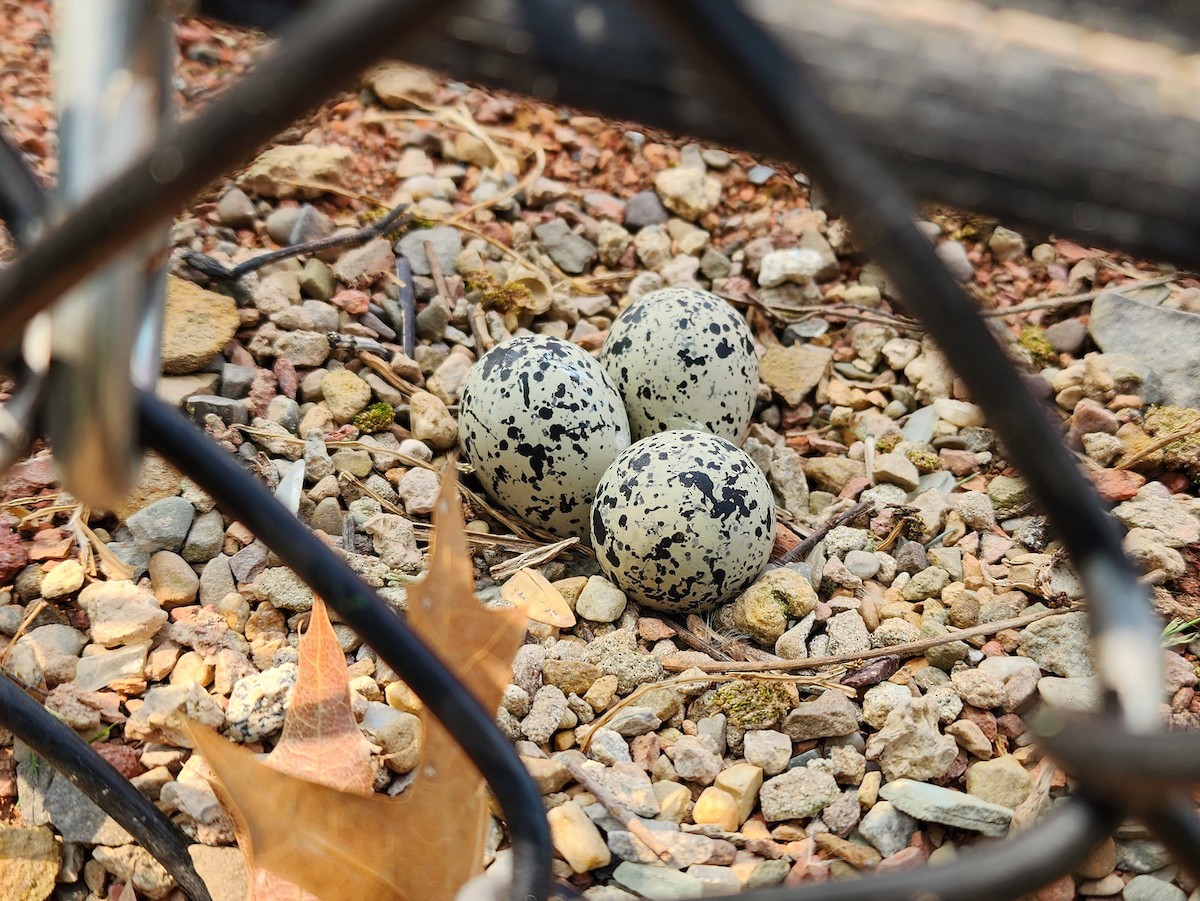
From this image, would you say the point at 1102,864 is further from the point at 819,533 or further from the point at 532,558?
the point at 532,558

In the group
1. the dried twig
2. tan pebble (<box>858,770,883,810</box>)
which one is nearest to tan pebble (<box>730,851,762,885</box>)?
tan pebble (<box>858,770,883,810</box>)

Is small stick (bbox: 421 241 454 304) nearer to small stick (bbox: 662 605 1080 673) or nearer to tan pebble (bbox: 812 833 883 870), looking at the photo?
small stick (bbox: 662 605 1080 673)

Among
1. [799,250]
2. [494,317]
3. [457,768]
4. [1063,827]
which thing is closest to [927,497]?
[799,250]

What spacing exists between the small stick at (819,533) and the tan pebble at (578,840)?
19.9 inches

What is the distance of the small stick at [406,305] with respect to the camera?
1.66 m

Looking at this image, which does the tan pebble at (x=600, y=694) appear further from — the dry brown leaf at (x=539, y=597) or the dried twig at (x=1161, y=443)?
the dried twig at (x=1161, y=443)

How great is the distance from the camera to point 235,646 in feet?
3.88

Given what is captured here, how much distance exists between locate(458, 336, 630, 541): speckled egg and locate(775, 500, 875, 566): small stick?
264 mm

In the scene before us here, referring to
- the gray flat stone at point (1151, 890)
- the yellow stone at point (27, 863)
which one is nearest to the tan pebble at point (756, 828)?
the gray flat stone at point (1151, 890)

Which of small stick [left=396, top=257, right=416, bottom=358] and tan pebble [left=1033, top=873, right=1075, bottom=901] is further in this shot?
small stick [left=396, top=257, right=416, bottom=358]

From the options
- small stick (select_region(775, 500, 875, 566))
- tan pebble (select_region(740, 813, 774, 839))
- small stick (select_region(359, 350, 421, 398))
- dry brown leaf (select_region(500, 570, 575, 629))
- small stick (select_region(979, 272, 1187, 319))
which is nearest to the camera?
tan pebble (select_region(740, 813, 774, 839))

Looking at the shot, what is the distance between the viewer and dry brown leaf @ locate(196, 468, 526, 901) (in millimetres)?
750

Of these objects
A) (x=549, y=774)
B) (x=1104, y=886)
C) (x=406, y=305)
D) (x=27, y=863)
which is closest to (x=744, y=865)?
(x=549, y=774)

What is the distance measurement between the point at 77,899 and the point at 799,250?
4.80 ft
